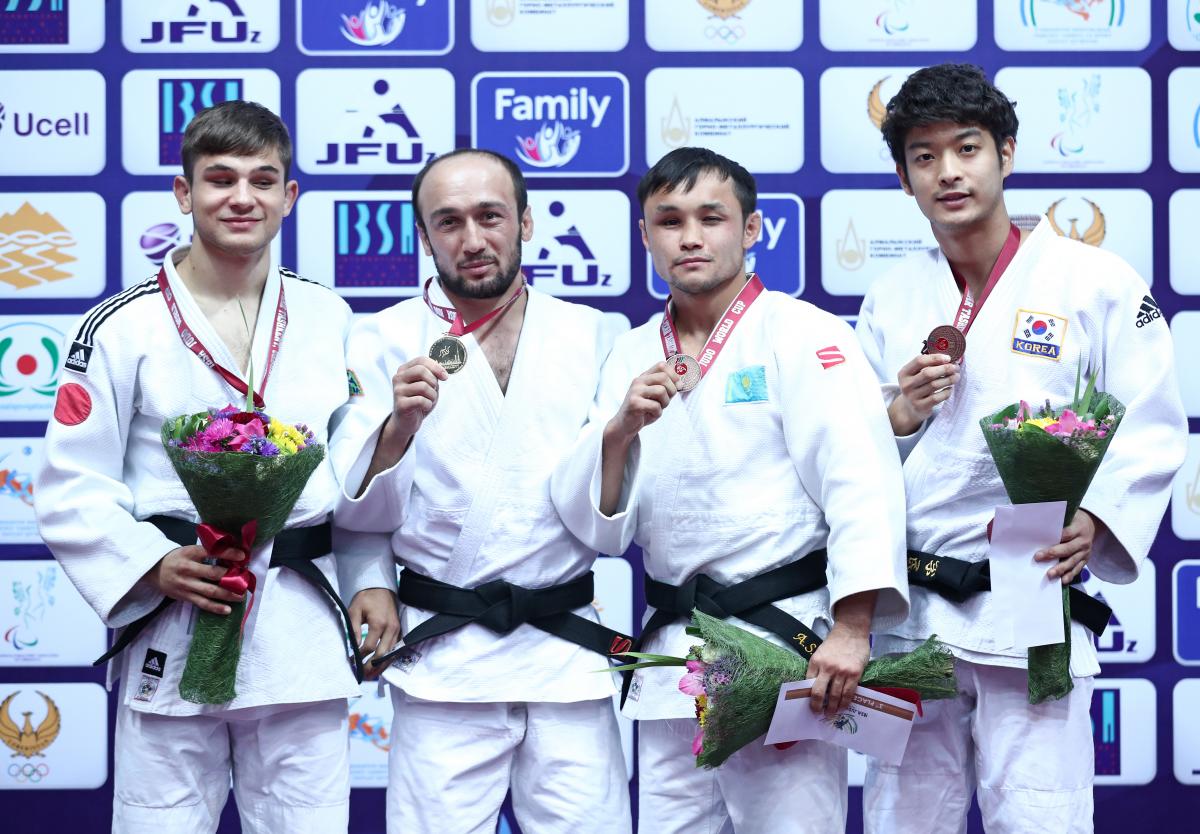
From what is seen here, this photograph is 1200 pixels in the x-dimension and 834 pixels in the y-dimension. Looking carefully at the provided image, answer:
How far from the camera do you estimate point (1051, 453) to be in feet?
7.66

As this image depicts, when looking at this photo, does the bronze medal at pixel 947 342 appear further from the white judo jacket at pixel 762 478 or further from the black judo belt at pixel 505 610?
the black judo belt at pixel 505 610

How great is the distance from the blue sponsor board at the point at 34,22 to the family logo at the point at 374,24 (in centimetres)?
95

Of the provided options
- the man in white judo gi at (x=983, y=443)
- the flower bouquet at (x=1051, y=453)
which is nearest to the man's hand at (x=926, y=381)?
the man in white judo gi at (x=983, y=443)

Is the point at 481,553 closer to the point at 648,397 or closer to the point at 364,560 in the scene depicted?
the point at 364,560

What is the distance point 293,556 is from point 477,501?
16.7 inches

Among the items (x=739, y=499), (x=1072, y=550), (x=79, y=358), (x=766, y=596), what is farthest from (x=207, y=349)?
(x=1072, y=550)

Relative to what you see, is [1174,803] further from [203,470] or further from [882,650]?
[203,470]

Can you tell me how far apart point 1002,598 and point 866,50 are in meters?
2.15

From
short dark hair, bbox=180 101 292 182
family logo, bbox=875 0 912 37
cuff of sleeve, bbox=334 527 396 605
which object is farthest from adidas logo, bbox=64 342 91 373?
family logo, bbox=875 0 912 37

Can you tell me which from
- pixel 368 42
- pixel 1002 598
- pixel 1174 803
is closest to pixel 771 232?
pixel 368 42

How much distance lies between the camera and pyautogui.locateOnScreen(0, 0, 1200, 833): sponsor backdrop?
3.88 meters

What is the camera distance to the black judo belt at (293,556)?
2.59 metres

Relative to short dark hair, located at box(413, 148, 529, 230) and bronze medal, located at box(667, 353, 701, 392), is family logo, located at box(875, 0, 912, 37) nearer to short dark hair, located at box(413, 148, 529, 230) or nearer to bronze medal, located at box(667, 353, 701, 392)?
short dark hair, located at box(413, 148, 529, 230)

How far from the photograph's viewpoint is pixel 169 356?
8.57ft
